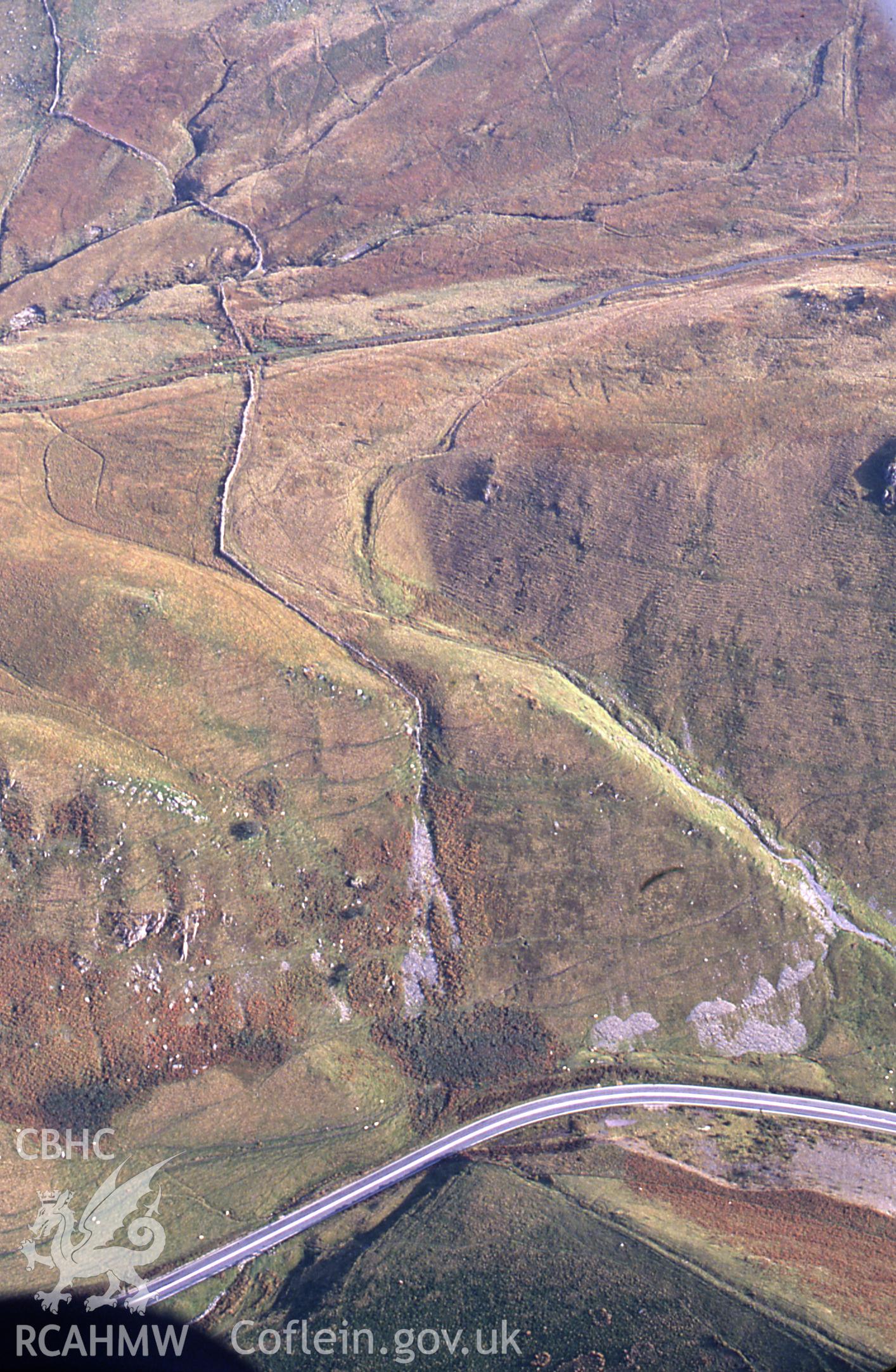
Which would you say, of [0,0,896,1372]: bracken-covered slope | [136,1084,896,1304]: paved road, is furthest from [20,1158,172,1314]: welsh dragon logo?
[136,1084,896,1304]: paved road

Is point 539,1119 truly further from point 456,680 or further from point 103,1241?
point 456,680

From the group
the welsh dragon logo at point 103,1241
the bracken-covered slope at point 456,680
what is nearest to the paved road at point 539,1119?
the bracken-covered slope at point 456,680

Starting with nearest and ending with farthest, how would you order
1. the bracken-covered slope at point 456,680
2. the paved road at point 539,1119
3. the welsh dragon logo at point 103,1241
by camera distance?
the welsh dragon logo at point 103,1241 → the paved road at point 539,1119 → the bracken-covered slope at point 456,680

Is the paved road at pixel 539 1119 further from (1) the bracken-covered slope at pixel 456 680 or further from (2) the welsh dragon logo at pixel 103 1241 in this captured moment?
(2) the welsh dragon logo at pixel 103 1241

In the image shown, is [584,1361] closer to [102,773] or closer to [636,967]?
[636,967]

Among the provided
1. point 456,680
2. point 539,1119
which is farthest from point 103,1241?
point 456,680

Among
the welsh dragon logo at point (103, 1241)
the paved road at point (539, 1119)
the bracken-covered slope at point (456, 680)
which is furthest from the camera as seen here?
the bracken-covered slope at point (456, 680)
